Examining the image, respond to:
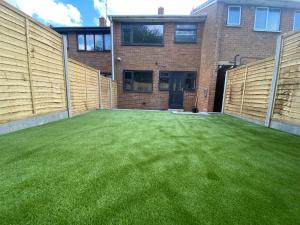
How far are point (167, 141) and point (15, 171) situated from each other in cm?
212

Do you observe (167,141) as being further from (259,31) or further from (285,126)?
(259,31)

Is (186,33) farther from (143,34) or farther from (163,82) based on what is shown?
(163,82)

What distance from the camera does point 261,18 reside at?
7.77 metres

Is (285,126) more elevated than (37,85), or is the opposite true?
(37,85)

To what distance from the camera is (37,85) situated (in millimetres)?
3537

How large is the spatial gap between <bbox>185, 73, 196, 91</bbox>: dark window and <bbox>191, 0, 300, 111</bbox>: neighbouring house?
1758 millimetres

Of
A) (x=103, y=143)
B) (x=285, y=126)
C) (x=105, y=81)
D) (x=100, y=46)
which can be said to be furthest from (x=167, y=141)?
(x=100, y=46)

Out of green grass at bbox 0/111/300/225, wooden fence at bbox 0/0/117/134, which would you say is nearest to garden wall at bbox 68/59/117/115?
wooden fence at bbox 0/0/117/134

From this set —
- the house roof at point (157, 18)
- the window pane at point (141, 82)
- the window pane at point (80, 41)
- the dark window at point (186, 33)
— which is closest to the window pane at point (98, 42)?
the window pane at point (80, 41)

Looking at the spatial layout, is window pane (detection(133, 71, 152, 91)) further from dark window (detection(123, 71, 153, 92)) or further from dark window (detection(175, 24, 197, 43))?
dark window (detection(175, 24, 197, 43))

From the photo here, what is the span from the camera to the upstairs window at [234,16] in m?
7.62

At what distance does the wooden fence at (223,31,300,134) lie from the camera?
3.53 m

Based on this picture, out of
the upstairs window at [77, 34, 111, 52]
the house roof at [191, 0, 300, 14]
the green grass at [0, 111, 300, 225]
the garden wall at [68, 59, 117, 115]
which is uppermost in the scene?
the house roof at [191, 0, 300, 14]

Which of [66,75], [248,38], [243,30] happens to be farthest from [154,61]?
[66,75]
